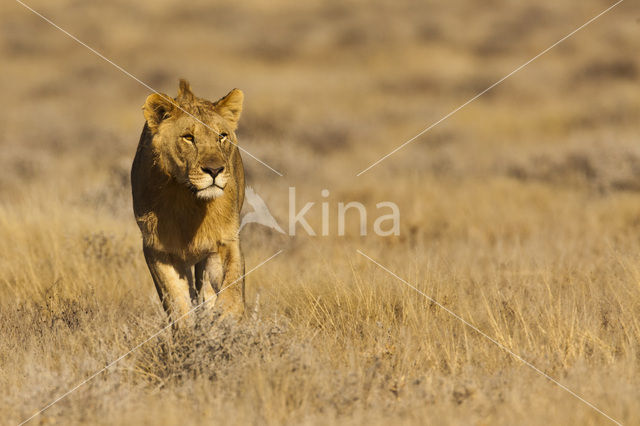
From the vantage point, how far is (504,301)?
6016 mm

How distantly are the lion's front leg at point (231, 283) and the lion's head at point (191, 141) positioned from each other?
0.56 m

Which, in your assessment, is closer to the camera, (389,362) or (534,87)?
(389,362)

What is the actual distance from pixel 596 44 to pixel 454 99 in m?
12.3

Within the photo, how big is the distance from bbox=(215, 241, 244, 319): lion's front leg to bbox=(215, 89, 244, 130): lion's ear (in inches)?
36.2

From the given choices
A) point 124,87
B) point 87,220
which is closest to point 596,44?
point 124,87

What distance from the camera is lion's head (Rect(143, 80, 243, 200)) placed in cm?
520

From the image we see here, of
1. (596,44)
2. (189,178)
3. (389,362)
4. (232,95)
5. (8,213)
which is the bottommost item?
(389,362)

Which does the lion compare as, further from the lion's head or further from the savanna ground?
the savanna ground

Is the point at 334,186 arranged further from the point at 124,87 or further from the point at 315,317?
the point at 124,87

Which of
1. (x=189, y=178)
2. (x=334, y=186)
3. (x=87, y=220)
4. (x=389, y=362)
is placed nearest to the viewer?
(x=389, y=362)

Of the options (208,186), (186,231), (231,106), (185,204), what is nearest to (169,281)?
(186,231)

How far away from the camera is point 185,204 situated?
18.4ft

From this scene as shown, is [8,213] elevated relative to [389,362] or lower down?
elevated

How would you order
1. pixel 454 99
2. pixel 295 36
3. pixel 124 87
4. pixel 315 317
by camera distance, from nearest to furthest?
pixel 315 317 < pixel 454 99 < pixel 124 87 < pixel 295 36
